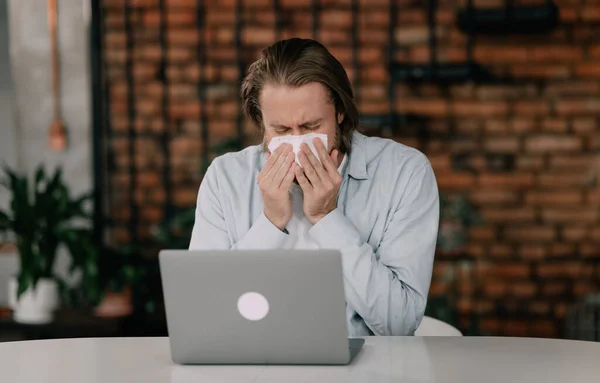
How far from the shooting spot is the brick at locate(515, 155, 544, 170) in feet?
11.5

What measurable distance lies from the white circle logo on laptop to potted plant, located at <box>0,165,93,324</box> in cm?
213

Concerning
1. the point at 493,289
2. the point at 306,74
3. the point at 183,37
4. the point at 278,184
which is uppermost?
the point at 183,37

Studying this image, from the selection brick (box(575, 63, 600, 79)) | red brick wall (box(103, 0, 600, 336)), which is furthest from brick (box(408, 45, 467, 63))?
brick (box(575, 63, 600, 79))

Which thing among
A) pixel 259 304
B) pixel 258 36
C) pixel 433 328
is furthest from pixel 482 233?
pixel 259 304

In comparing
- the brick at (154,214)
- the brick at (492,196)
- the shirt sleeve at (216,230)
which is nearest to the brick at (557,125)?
the brick at (492,196)

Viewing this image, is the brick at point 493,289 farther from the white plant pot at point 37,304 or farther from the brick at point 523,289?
the white plant pot at point 37,304

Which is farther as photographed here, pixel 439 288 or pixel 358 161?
pixel 439 288

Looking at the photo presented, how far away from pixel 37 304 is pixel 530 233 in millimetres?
2078

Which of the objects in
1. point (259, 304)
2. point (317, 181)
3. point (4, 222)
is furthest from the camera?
point (4, 222)

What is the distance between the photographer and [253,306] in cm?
123

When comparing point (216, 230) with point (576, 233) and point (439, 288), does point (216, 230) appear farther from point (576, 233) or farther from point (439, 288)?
point (576, 233)

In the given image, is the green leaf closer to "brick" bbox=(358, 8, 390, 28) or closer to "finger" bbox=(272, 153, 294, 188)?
"brick" bbox=(358, 8, 390, 28)

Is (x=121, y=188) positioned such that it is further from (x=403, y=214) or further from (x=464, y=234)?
(x=403, y=214)

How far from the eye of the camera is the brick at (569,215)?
3477 mm
